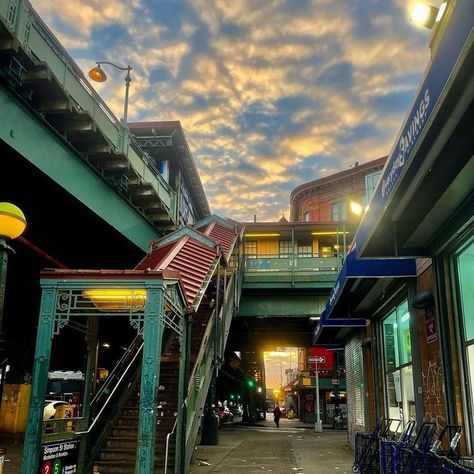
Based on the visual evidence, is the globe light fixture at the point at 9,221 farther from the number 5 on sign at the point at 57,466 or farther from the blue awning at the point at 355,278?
the blue awning at the point at 355,278

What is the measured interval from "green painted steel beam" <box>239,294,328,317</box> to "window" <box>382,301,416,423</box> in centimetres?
1188

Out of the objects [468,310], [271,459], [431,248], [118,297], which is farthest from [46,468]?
[271,459]

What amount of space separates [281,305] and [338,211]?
2894 centimetres

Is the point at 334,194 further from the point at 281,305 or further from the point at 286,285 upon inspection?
the point at 286,285

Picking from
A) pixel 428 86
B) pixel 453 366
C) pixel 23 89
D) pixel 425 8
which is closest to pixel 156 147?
pixel 23 89

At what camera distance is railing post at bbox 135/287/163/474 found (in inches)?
290

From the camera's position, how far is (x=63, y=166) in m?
11.5

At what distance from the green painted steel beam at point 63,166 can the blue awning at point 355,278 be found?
20.6ft

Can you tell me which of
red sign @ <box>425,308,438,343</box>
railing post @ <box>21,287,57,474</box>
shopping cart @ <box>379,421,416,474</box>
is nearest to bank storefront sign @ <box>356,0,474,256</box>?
red sign @ <box>425,308,438,343</box>

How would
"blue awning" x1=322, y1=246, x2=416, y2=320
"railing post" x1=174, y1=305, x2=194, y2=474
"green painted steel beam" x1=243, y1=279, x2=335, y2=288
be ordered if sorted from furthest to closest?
1. "green painted steel beam" x1=243, y1=279, x2=335, y2=288
2. "railing post" x1=174, y1=305, x2=194, y2=474
3. "blue awning" x1=322, y1=246, x2=416, y2=320

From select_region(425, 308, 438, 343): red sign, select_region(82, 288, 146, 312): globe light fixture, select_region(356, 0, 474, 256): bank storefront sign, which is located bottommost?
select_region(425, 308, 438, 343): red sign

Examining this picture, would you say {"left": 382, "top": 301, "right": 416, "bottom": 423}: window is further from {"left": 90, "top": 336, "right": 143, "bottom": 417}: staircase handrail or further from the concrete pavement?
{"left": 90, "top": 336, "right": 143, "bottom": 417}: staircase handrail

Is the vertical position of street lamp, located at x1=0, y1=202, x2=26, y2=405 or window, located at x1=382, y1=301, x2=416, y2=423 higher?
street lamp, located at x1=0, y1=202, x2=26, y2=405

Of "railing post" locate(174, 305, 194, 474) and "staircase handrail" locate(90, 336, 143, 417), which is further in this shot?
"staircase handrail" locate(90, 336, 143, 417)
